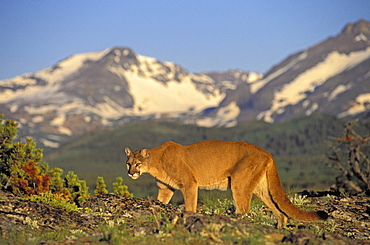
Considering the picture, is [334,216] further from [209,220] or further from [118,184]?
[118,184]

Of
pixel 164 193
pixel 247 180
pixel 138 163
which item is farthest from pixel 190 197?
pixel 138 163

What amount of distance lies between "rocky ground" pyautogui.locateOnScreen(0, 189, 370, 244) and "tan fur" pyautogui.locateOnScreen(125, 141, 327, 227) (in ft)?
1.86

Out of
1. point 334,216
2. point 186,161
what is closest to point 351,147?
point 334,216

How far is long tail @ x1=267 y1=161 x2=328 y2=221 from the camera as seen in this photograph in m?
15.6

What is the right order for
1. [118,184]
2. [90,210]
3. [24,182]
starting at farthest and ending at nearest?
[118,184] < [24,182] < [90,210]

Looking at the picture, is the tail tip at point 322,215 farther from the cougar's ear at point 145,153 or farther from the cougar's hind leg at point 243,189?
the cougar's ear at point 145,153

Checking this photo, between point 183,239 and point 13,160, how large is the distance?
46.4ft

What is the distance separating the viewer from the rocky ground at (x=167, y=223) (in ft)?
→ 42.2

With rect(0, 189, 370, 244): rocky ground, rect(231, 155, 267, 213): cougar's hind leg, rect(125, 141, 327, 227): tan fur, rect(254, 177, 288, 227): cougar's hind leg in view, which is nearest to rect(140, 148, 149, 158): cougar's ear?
rect(125, 141, 327, 227): tan fur

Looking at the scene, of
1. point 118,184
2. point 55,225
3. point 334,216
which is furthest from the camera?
point 118,184

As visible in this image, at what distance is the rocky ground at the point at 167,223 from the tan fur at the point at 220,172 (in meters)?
0.57

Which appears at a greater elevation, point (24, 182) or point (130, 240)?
point (24, 182)

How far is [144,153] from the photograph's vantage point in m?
18.6

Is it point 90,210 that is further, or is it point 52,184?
point 52,184
